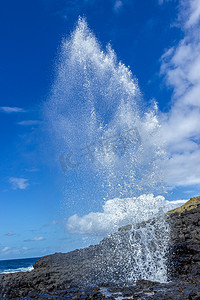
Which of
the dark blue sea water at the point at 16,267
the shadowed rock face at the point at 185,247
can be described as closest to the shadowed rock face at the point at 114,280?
the shadowed rock face at the point at 185,247

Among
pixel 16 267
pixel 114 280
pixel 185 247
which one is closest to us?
pixel 114 280

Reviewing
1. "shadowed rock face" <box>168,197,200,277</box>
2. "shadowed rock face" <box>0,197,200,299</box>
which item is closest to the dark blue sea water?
"shadowed rock face" <box>0,197,200,299</box>

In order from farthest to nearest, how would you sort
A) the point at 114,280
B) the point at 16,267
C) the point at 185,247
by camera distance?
the point at 16,267 → the point at 185,247 → the point at 114,280

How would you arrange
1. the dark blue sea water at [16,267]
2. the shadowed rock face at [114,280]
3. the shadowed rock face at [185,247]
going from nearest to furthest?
the shadowed rock face at [114,280]
the shadowed rock face at [185,247]
the dark blue sea water at [16,267]

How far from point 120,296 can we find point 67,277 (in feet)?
→ 24.0

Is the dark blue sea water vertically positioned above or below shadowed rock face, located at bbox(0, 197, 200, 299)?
Answer: above

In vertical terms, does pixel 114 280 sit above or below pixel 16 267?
below

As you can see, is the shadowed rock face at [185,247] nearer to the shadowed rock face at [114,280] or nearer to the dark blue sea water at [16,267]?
the shadowed rock face at [114,280]

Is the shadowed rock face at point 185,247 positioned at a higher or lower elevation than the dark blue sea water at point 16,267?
lower

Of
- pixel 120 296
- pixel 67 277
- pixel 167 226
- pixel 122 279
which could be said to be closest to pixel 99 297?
pixel 120 296

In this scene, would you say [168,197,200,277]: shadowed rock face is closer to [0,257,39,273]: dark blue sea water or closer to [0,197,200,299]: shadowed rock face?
[0,197,200,299]: shadowed rock face

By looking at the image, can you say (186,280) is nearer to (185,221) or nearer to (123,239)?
(185,221)

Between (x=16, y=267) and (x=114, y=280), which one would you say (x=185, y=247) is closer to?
(x=114, y=280)

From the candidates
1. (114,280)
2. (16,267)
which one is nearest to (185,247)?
(114,280)
